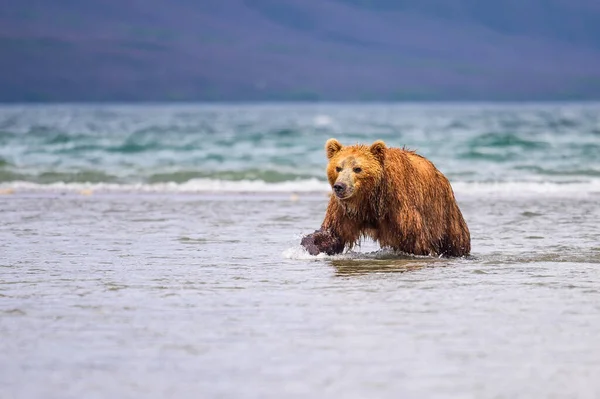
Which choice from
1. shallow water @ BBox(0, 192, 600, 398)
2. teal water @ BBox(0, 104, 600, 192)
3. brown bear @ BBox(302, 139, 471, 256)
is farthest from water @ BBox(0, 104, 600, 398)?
teal water @ BBox(0, 104, 600, 192)

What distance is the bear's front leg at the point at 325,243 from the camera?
9.66 meters

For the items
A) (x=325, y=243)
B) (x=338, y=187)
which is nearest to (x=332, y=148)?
(x=338, y=187)

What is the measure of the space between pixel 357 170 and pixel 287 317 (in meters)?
2.62

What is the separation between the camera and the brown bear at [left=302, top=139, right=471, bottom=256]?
9.28m

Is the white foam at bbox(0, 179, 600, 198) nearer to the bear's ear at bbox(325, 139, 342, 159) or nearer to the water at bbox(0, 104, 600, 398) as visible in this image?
the water at bbox(0, 104, 600, 398)

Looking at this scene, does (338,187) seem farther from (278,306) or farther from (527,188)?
(527,188)

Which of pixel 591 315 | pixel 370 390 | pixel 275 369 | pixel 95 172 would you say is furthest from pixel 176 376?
pixel 95 172

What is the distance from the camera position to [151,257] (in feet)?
32.8

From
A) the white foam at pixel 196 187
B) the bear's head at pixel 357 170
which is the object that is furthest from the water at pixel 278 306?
the white foam at pixel 196 187

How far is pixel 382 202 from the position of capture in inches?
369

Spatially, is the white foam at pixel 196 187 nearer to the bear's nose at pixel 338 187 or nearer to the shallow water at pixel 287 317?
the shallow water at pixel 287 317

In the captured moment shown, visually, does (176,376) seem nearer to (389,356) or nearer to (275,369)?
(275,369)

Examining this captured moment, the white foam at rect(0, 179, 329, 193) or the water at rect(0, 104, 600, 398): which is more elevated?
the white foam at rect(0, 179, 329, 193)

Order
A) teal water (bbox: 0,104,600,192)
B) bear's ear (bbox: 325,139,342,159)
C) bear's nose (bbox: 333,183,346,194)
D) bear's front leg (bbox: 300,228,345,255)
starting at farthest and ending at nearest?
1. teal water (bbox: 0,104,600,192)
2. bear's front leg (bbox: 300,228,345,255)
3. bear's ear (bbox: 325,139,342,159)
4. bear's nose (bbox: 333,183,346,194)
